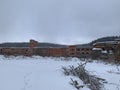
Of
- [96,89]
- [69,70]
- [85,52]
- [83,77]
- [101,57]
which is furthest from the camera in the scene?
[85,52]

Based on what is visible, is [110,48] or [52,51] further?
[52,51]

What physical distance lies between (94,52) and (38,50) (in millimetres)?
8455

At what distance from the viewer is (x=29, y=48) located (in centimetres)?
4009

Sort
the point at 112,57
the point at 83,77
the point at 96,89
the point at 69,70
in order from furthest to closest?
the point at 112,57 → the point at 69,70 → the point at 83,77 → the point at 96,89

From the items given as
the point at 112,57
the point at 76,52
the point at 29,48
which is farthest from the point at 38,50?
the point at 112,57

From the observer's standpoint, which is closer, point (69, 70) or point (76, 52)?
point (69, 70)

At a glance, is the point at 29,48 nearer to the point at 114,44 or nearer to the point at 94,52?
the point at 94,52

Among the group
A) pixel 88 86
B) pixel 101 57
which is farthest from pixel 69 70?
pixel 101 57

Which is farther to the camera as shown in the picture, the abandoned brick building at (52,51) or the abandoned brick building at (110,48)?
the abandoned brick building at (52,51)

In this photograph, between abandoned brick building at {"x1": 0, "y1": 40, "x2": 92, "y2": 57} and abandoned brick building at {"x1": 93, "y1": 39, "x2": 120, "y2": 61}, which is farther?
abandoned brick building at {"x1": 0, "y1": 40, "x2": 92, "y2": 57}

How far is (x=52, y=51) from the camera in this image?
4022cm

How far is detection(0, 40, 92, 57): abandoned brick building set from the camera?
127 ft

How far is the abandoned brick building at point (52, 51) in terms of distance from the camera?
3881 centimetres

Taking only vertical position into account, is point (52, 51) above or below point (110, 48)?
below
